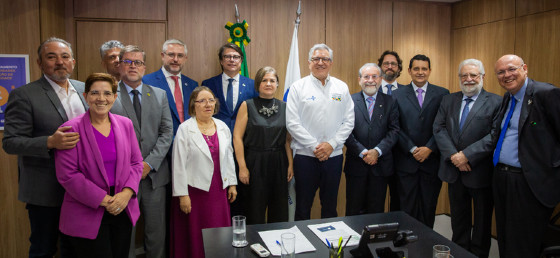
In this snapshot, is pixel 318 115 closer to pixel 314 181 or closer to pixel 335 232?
pixel 314 181

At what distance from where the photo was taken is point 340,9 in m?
4.78

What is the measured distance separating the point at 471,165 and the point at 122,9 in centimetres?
392

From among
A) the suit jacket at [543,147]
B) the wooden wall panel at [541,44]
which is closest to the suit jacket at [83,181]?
the suit jacket at [543,147]

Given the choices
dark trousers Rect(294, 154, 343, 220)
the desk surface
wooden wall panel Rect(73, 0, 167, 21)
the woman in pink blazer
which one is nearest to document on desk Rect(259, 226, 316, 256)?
the desk surface

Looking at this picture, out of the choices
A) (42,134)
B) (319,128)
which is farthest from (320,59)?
(42,134)

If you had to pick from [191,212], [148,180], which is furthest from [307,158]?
[148,180]

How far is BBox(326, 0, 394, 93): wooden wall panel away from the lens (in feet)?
15.7

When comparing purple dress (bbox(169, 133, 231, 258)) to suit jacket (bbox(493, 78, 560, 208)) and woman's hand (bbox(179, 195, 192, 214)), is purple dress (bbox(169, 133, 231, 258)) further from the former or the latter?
suit jacket (bbox(493, 78, 560, 208))

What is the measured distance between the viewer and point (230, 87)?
3.62 meters

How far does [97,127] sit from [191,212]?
3.47ft

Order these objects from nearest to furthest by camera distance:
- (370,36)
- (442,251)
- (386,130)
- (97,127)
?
(442,251)
(97,127)
(386,130)
(370,36)

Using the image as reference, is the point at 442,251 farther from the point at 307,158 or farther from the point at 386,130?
the point at 386,130

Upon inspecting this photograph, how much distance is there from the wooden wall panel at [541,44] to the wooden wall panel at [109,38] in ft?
13.5

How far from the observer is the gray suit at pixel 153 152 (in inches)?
116
